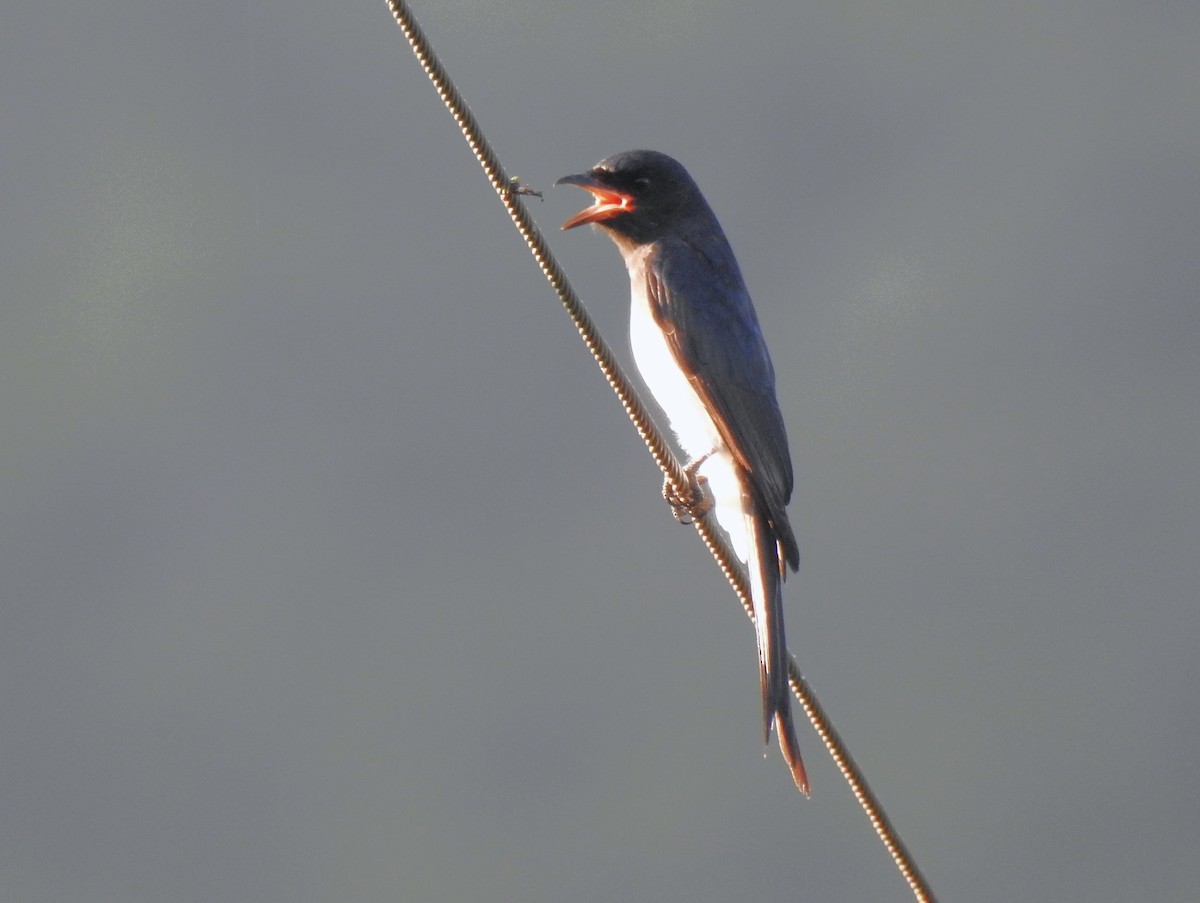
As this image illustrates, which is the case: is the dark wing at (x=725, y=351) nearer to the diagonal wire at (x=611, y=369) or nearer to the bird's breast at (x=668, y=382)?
the bird's breast at (x=668, y=382)

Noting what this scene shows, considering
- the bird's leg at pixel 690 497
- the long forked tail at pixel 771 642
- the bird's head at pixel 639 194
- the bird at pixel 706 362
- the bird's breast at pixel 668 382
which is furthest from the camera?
the bird's head at pixel 639 194

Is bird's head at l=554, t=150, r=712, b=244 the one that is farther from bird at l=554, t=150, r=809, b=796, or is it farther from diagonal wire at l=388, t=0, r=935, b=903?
diagonal wire at l=388, t=0, r=935, b=903

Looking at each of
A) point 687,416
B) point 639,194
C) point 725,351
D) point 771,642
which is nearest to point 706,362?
point 725,351

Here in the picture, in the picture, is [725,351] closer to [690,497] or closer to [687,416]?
[687,416]

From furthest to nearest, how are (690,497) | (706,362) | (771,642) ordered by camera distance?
(706,362) → (690,497) → (771,642)

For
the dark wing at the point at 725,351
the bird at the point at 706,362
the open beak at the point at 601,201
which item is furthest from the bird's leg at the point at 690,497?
the open beak at the point at 601,201

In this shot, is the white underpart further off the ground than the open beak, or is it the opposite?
the open beak

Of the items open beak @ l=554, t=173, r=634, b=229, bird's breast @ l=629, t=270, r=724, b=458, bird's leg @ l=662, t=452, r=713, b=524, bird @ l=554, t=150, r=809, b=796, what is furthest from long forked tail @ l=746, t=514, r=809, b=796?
open beak @ l=554, t=173, r=634, b=229
